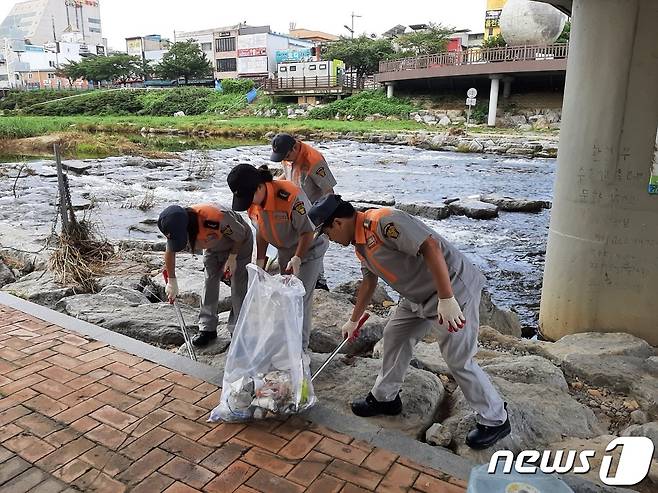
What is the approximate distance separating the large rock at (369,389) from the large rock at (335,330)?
390mm

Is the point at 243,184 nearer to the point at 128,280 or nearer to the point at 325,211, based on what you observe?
the point at 325,211

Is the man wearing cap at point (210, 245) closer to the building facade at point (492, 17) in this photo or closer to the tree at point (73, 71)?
the building facade at point (492, 17)

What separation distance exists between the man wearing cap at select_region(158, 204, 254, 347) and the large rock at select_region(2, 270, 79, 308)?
1889 mm

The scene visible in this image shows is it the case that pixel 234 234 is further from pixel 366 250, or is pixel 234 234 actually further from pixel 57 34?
pixel 57 34

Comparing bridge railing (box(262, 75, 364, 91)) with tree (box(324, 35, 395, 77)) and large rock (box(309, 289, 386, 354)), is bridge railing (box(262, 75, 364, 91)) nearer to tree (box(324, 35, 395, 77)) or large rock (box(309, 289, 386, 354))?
tree (box(324, 35, 395, 77))

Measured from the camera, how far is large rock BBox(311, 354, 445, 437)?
10.9 feet

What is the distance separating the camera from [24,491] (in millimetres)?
2645

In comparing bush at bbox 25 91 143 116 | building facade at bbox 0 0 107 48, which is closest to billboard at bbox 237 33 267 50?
bush at bbox 25 91 143 116

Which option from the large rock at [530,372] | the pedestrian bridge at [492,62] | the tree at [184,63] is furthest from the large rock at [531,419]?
the tree at [184,63]

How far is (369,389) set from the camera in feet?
12.1

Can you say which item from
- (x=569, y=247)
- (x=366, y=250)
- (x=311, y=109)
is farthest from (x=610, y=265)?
(x=311, y=109)

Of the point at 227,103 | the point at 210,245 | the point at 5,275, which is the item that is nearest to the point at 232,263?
the point at 210,245

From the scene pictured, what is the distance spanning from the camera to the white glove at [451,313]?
2.81 meters

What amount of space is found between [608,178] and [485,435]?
308 cm
